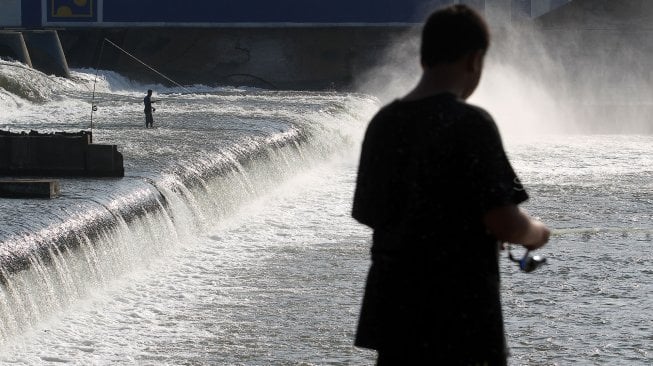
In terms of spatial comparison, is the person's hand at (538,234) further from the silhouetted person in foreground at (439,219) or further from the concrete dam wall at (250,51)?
the concrete dam wall at (250,51)

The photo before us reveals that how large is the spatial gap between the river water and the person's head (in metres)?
3.90

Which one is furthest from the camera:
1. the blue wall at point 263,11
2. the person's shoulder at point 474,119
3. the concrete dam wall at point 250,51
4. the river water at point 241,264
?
the concrete dam wall at point 250,51

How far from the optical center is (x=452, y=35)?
11.8ft

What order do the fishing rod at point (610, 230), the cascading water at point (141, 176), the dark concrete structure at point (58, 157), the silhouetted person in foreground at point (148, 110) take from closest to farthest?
the cascading water at point (141, 176)
the dark concrete structure at point (58, 157)
the fishing rod at point (610, 230)
the silhouetted person in foreground at point (148, 110)

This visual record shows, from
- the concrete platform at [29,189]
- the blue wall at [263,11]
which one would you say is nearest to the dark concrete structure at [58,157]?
the concrete platform at [29,189]

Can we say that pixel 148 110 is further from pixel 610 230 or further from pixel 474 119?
pixel 474 119

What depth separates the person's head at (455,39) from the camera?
359 centimetres

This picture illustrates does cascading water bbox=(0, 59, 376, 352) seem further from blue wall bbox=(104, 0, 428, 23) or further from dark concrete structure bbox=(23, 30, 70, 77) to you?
blue wall bbox=(104, 0, 428, 23)

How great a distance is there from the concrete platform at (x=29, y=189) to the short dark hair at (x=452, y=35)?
7.15 m

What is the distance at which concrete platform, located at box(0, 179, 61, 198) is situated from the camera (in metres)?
10.4

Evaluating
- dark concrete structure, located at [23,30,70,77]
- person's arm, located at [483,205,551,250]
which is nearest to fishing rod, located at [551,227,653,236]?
person's arm, located at [483,205,551,250]

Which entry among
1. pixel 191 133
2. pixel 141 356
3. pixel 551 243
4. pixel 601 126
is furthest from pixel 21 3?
pixel 141 356

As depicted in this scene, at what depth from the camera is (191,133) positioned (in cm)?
1759

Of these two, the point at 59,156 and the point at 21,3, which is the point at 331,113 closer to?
the point at 59,156
